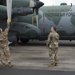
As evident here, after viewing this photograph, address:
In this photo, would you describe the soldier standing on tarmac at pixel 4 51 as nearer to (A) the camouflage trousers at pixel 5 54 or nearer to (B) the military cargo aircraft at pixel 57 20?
(A) the camouflage trousers at pixel 5 54

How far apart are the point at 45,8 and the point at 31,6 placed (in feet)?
12.3

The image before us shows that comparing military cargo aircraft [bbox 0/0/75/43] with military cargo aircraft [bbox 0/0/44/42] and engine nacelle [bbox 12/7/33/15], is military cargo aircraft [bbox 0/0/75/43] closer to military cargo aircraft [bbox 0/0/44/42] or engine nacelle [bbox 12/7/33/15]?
military cargo aircraft [bbox 0/0/44/42]

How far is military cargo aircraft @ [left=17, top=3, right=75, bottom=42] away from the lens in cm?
2269

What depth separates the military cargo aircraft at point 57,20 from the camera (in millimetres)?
22688

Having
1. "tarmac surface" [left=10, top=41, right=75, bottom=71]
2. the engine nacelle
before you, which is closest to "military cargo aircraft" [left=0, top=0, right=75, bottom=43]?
the engine nacelle

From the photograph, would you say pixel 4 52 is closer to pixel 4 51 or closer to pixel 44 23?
pixel 4 51

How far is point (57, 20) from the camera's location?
22.8 meters

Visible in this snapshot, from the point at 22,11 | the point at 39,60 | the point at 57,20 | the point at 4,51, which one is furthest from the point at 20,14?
the point at 4,51

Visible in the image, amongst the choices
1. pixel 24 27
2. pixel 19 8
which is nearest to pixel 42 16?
pixel 24 27

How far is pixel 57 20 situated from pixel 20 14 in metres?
3.95

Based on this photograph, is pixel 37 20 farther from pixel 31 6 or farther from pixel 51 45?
pixel 51 45

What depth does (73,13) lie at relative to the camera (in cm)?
2283

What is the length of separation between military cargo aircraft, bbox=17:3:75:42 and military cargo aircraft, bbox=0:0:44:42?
590 mm

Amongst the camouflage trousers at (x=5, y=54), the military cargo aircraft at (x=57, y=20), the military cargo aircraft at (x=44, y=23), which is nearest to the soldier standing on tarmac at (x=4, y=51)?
the camouflage trousers at (x=5, y=54)
